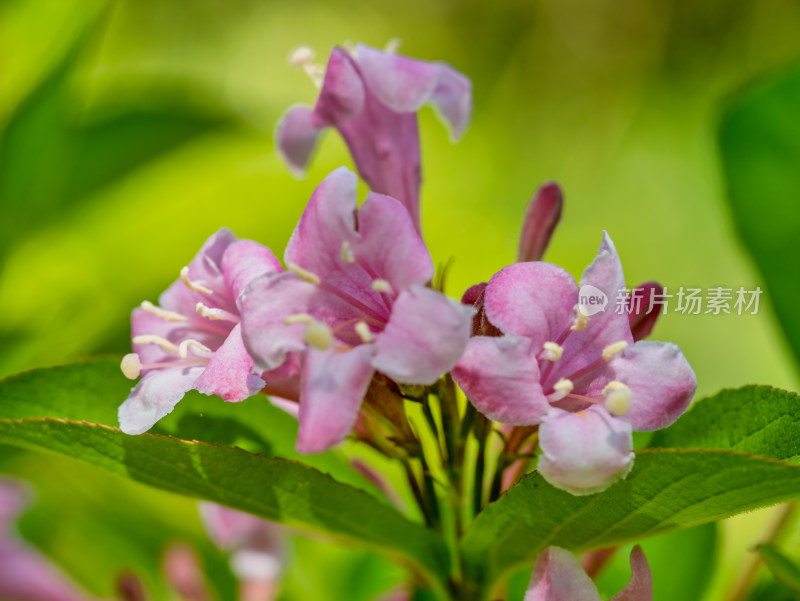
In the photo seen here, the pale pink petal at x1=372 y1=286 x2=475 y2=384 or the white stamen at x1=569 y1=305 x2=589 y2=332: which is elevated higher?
Result: the white stamen at x1=569 y1=305 x2=589 y2=332

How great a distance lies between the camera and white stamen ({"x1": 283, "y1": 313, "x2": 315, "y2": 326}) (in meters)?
0.74

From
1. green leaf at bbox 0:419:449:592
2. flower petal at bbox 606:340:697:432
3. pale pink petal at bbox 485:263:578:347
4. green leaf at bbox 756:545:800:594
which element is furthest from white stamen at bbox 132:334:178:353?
green leaf at bbox 756:545:800:594

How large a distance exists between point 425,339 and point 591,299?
0.58 feet

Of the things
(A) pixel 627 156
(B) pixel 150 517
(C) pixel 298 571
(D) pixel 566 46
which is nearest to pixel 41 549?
(B) pixel 150 517

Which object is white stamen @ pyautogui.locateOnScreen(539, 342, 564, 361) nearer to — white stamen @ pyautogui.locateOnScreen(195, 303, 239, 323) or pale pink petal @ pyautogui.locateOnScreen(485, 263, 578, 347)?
pale pink petal @ pyautogui.locateOnScreen(485, 263, 578, 347)

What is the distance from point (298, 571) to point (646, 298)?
3.20ft

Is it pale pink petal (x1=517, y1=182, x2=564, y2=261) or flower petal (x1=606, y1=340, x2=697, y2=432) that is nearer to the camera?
flower petal (x1=606, y1=340, x2=697, y2=432)

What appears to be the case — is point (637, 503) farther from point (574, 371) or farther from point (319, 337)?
point (319, 337)

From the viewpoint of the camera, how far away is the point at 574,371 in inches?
32.7

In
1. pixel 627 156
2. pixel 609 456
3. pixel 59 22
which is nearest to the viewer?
pixel 609 456

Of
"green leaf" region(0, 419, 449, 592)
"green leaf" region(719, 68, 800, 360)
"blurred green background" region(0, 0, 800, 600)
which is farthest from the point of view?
"blurred green background" region(0, 0, 800, 600)

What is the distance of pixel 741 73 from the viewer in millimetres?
3625

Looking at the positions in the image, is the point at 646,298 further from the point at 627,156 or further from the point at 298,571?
the point at 627,156

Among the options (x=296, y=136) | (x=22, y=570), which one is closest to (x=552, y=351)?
(x=296, y=136)
